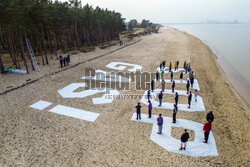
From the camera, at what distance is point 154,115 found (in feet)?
50.9

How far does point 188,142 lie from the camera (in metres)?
12.0

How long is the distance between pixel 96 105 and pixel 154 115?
20.6 ft

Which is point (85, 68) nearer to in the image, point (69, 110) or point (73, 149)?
point (69, 110)

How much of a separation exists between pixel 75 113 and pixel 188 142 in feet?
34.3

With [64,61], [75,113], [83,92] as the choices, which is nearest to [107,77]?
[83,92]

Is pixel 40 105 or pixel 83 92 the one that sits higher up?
pixel 83 92

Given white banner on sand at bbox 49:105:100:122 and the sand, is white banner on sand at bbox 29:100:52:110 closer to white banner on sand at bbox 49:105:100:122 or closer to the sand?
the sand

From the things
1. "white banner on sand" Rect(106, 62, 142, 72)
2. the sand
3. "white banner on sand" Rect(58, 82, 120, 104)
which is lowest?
the sand

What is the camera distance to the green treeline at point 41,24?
27453 millimetres

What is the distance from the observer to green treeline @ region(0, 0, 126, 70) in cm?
2745

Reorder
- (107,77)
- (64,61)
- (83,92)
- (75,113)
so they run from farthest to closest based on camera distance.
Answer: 1. (64,61)
2. (107,77)
3. (83,92)
4. (75,113)

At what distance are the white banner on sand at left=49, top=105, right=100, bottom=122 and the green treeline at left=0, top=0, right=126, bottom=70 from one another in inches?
619

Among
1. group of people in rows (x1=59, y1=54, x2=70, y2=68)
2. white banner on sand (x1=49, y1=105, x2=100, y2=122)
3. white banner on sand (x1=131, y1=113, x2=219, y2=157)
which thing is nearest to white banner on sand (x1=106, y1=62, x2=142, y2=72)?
group of people in rows (x1=59, y1=54, x2=70, y2=68)

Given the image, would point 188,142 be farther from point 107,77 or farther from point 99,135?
point 107,77
